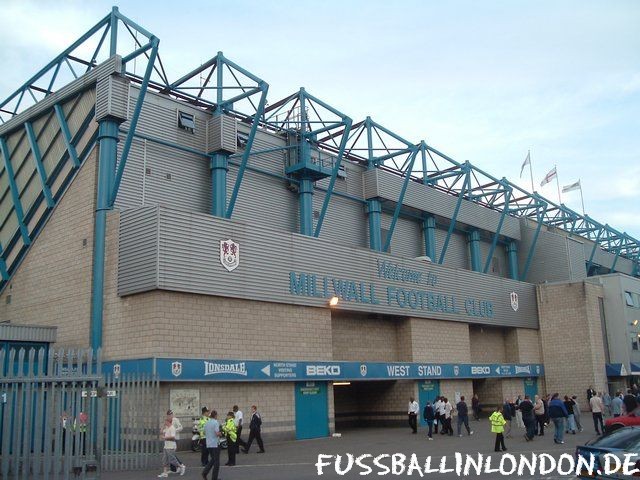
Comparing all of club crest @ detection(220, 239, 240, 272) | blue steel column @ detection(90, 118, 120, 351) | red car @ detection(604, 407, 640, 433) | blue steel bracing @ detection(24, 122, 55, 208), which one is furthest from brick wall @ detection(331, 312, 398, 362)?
blue steel bracing @ detection(24, 122, 55, 208)

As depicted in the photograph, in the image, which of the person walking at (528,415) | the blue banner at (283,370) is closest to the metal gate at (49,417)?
the blue banner at (283,370)

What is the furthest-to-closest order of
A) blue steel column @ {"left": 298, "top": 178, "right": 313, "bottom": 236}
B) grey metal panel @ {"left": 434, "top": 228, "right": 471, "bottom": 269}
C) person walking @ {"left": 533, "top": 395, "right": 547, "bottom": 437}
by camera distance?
grey metal panel @ {"left": 434, "top": 228, "right": 471, "bottom": 269}
blue steel column @ {"left": 298, "top": 178, "right": 313, "bottom": 236}
person walking @ {"left": 533, "top": 395, "right": 547, "bottom": 437}

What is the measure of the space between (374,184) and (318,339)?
42.9 feet

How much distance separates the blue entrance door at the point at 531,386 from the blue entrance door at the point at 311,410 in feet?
62.1

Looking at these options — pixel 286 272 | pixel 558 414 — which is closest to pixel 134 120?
pixel 286 272

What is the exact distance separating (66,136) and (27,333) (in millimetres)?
8589

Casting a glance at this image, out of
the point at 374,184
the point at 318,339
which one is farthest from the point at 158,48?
the point at 374,184

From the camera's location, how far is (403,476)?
16.3m

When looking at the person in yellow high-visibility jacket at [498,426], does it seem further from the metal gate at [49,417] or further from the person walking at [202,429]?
the metal gate at [49,417]

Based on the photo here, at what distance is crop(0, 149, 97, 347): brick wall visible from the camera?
26109 mm

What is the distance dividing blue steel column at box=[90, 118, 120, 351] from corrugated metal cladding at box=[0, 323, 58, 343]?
234 cm

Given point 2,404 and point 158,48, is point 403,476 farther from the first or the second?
point 158,48

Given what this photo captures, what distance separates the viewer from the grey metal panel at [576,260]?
49531mm

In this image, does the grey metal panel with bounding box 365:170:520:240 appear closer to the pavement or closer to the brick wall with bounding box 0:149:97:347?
the pavement
